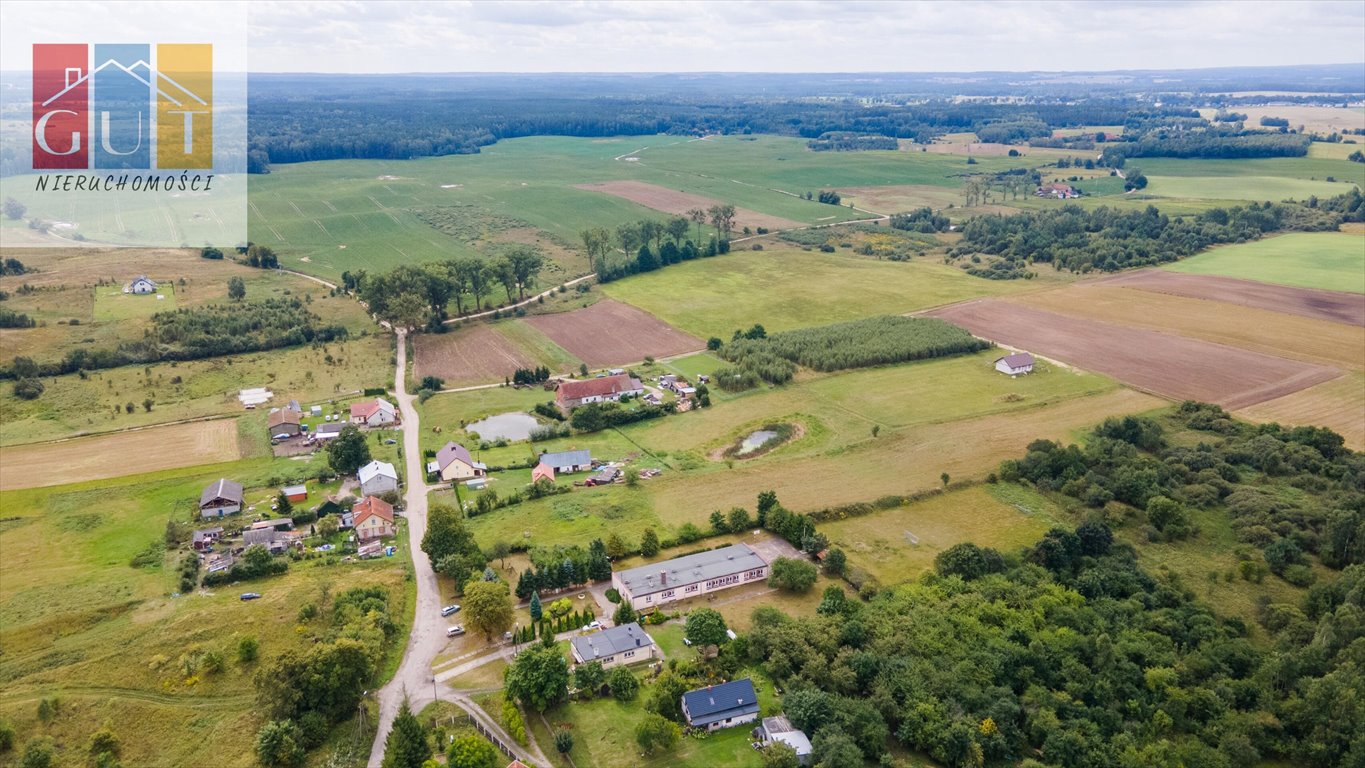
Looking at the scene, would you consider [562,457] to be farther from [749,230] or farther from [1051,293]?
[749,230]

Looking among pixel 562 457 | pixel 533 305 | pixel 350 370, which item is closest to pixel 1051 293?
pixel 533 305

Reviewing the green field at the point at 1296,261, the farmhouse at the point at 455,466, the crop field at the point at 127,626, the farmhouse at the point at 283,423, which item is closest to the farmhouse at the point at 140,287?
the farmhouse at the point at 283,423

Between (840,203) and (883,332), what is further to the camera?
(840,203)

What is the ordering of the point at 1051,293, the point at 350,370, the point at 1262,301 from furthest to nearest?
the point at 1051,293 < the point at 1262,301 < the point at 350,370

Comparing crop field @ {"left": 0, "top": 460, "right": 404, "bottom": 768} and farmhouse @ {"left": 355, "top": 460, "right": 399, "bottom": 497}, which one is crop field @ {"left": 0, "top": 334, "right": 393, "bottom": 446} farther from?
farmhouse @ {"left": 355, "top": 460, "right": 399, "bottom": 497}

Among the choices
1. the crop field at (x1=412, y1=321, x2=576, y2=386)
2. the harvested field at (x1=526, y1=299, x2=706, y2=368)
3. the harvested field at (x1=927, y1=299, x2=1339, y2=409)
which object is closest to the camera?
the harvested field at (x1=927, y1=299, x2=1339, y2=409)

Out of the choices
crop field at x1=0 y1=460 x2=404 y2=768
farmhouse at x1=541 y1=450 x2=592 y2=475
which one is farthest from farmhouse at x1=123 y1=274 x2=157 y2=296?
farmhouse at x1=541 y1=450 x2=592 y2=475
